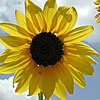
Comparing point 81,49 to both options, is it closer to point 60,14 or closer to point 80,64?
point 80,64

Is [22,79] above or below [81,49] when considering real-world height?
below

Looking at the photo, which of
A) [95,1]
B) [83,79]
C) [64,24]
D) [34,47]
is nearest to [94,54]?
[83,79]

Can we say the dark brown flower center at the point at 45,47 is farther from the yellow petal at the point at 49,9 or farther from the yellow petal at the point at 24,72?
the yellow petal at the point at 49,9

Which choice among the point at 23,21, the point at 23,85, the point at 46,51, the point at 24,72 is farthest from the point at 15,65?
the point at 23,21

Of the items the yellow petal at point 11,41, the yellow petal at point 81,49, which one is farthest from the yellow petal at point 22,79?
the yellow petal at point 81,49

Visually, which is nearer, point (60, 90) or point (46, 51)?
point (60, 90)

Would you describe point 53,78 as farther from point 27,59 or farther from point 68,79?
point 27,59
